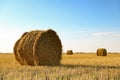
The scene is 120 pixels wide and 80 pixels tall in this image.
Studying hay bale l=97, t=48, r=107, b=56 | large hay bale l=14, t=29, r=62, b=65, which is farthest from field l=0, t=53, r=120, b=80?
hay bale l=97, t=48, r=107, b=56

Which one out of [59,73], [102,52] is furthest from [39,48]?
[102,52]

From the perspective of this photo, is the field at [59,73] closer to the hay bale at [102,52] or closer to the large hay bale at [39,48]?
the large hay bale at [39,48]

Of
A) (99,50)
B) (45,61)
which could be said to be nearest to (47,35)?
(45,61)

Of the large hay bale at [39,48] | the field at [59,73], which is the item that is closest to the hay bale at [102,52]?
the large hay bale at [39,48]

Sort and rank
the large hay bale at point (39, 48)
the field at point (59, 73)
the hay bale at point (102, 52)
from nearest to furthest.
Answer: the field at point (59, 73)
the large hay bale at point (39, 48)
the hay bale at point (102, 52)

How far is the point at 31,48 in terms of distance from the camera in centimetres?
1295

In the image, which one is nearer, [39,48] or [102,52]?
[39,48]

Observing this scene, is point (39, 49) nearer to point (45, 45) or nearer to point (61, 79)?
point (45, 45)

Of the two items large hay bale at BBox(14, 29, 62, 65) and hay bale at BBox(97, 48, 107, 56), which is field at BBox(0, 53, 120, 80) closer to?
large hay bale at BBox(14, 29, 62, 65)

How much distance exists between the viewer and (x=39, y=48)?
512 inches

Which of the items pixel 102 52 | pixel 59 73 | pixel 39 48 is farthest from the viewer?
pixel 102 52

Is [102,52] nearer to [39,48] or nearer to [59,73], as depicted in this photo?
[39,48]

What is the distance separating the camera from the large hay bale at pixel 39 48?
12874mm

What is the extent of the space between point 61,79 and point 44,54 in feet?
21.3
